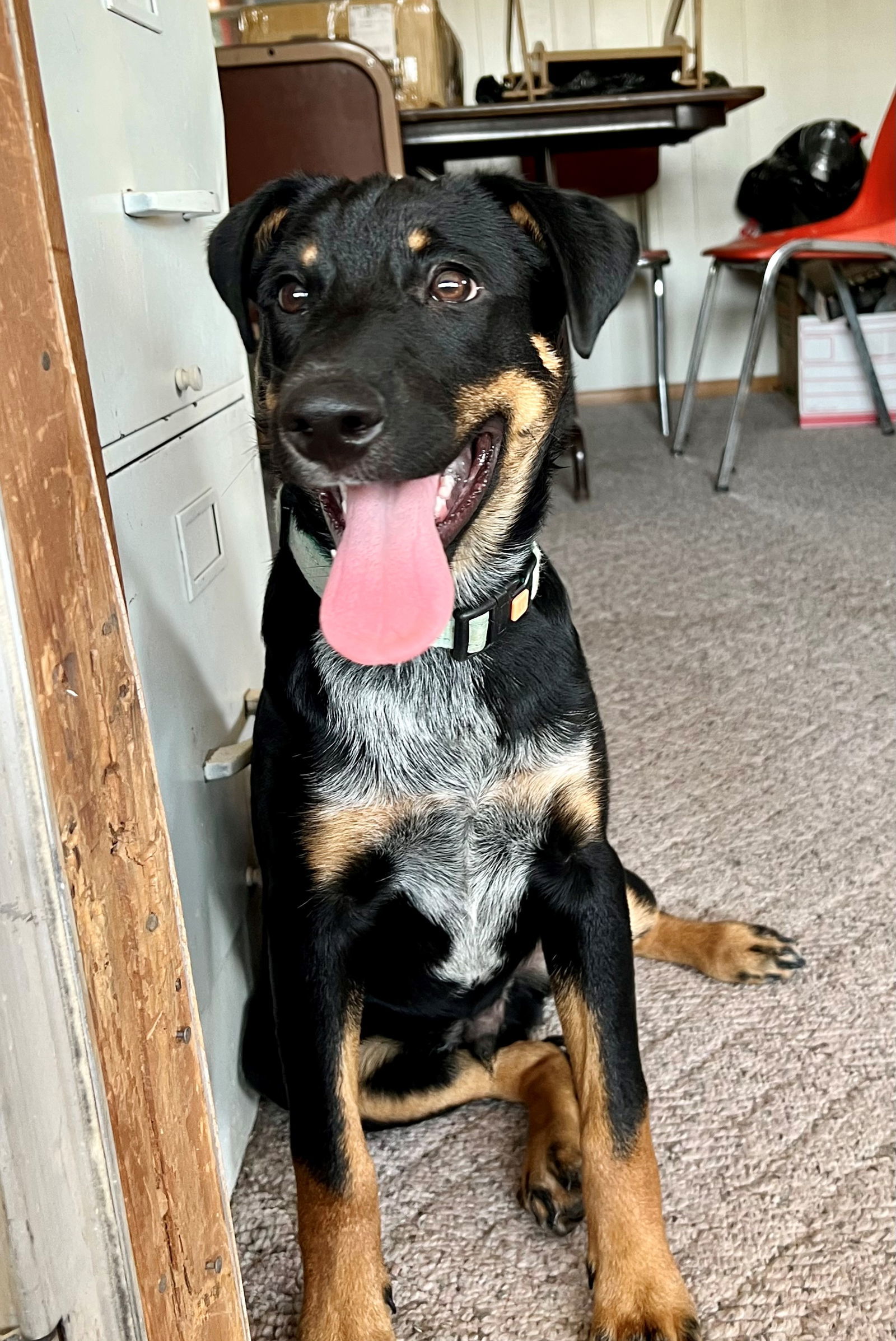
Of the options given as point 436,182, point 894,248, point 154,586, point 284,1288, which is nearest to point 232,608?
point 154,586

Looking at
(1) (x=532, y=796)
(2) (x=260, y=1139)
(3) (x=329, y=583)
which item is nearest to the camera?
(3) (x=329, y=583)

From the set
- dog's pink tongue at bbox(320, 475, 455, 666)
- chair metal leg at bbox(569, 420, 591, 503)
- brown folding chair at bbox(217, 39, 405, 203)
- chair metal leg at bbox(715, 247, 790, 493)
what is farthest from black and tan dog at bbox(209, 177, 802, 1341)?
chair metal leg at bbox(715, 247, 790, 493)

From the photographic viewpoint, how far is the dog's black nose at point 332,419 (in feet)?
2.98

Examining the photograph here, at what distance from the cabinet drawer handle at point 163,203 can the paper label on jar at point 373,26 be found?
2.09 meters

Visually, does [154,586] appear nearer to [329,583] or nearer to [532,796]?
[329,583]

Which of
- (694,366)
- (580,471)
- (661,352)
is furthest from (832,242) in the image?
(661,352)

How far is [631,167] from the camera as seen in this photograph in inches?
195

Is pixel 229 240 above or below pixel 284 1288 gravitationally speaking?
above

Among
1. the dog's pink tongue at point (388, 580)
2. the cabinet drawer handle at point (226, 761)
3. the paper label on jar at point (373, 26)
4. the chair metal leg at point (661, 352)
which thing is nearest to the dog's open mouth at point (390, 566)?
the dog's pink tongue at point (388, 580)

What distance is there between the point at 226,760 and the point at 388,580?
1.28 ft

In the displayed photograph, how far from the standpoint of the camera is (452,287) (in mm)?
1088

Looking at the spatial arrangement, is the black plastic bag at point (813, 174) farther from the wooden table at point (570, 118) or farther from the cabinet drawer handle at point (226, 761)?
the cabinet drawer handle at point (226, 761)

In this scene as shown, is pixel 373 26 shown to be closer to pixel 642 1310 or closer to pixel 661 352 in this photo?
pixel 661 352

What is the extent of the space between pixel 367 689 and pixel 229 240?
47cm
